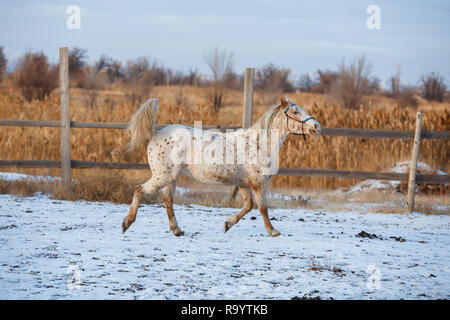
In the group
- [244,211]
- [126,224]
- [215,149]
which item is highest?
[215,149]

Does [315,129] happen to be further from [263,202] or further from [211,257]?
[211,257]

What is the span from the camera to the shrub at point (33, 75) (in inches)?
806

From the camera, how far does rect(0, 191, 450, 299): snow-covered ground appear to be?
14.4 ft

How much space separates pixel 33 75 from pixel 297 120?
675 inches

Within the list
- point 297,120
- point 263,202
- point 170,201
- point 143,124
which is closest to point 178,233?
point 170,201

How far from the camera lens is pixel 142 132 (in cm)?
620

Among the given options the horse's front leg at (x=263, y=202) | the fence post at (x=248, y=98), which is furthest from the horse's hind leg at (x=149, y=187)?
the fence post at (x=248, y=98)

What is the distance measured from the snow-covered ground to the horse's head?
1.42m

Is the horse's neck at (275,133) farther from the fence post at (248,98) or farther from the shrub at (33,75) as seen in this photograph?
the shrub at (33,75)

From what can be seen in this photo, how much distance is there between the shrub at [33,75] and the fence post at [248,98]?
13.6 m

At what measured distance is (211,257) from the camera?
5445 millimetres
